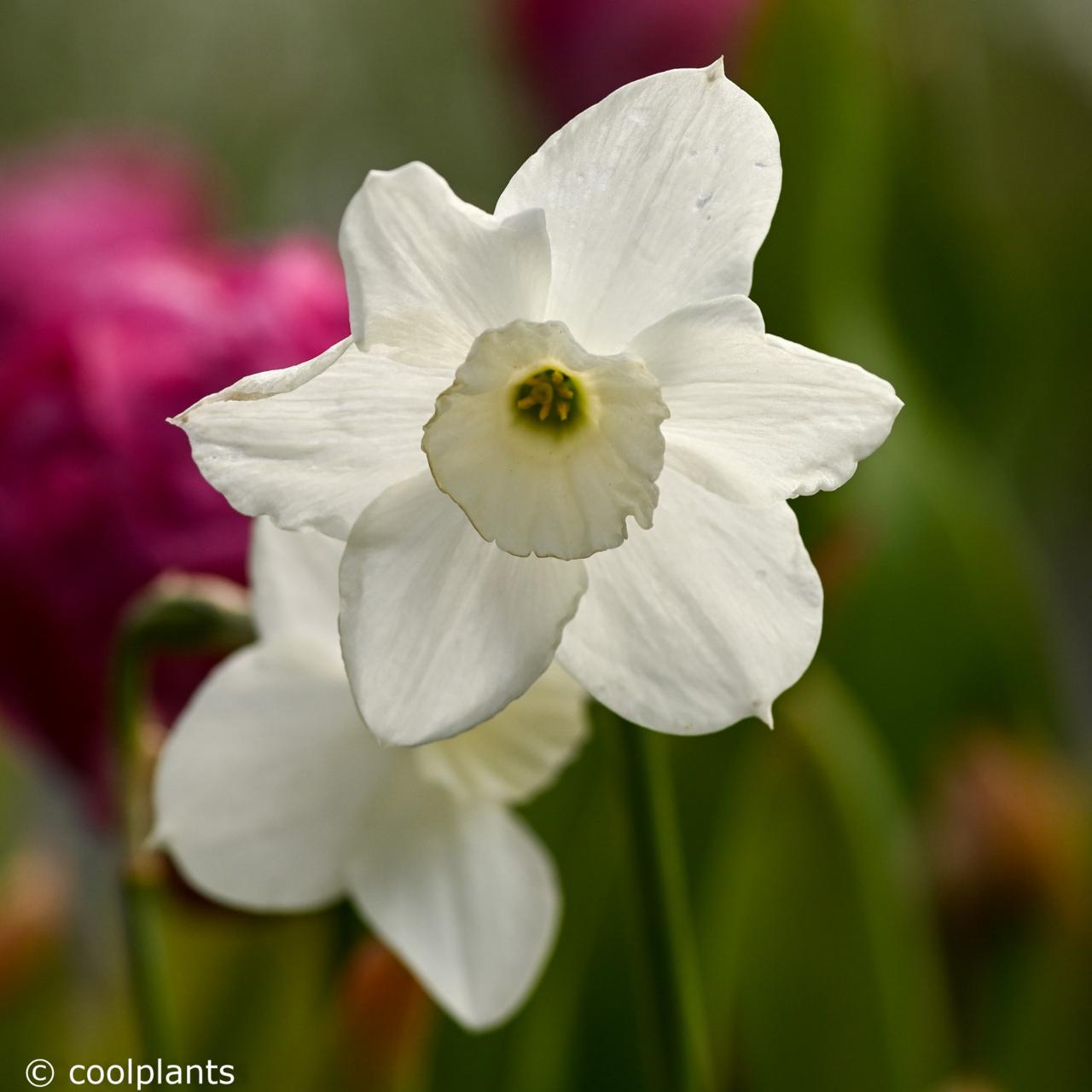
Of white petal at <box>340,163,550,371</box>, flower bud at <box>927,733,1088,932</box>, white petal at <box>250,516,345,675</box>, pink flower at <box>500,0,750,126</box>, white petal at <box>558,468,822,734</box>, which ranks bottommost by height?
flower bud at <box>927,733,1088,932</box>

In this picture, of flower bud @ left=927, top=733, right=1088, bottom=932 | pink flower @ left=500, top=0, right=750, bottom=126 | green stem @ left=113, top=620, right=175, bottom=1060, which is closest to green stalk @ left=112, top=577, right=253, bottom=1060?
green stem @ left=113, top=620, right=175, bottom=1060

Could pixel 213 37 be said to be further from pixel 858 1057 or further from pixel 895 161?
pixel 858 1057

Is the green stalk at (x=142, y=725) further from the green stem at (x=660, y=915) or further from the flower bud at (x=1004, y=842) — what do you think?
the flower bud at (x=1004, y=842)

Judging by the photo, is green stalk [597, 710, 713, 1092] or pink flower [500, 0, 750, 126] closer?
green stalk [597, 710, 713, 1092]

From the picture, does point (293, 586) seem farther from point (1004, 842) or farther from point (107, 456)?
point (1004, 842)

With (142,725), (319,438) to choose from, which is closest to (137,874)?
(142,725)

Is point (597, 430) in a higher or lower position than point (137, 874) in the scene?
higher

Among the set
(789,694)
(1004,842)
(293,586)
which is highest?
(293,586)

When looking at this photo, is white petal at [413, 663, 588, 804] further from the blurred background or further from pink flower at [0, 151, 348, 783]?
pink flower at [0, 151, 348, 783]
